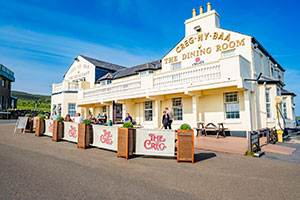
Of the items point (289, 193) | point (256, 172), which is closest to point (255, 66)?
point (256, 172)

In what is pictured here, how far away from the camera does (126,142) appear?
22.8 ft

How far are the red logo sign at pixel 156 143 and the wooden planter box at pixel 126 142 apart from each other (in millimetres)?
612

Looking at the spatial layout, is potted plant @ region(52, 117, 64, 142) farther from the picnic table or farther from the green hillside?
the green hillside

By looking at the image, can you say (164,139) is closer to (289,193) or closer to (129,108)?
(289,193)

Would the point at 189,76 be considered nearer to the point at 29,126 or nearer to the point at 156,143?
the point at 156,143

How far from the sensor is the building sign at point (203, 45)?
527 inches

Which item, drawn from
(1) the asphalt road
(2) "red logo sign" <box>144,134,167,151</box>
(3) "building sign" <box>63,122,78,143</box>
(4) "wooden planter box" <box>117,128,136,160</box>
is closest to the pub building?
(1) the asphalt road

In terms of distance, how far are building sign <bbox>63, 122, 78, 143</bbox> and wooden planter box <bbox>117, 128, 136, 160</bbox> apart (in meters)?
3.84

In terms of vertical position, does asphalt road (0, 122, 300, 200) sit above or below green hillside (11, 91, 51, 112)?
below

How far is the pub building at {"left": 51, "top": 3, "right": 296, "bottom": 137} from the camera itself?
11.6 meters

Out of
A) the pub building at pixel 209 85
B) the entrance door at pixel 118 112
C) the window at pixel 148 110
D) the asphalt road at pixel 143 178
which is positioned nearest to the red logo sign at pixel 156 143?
the asphalt road at pixel 143 178

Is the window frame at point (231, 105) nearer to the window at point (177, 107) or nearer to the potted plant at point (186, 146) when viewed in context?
the window at point (177, 107)

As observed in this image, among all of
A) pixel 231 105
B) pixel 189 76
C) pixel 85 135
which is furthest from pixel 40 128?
pixel 231 105

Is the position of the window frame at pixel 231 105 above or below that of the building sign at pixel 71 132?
above
